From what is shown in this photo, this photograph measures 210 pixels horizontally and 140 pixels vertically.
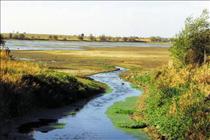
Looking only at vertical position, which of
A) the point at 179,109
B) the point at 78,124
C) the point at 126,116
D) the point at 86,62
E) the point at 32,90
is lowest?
the point at 86,62

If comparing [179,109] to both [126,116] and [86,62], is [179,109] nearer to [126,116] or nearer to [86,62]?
[126,116]

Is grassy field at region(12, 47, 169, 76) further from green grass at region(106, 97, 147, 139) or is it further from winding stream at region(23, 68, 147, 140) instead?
green grass at region(106, 97, 147, 139)

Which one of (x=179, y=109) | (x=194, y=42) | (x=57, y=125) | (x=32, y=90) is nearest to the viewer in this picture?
(x=179, y=109)

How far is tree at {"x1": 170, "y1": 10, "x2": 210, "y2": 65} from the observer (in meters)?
47.9

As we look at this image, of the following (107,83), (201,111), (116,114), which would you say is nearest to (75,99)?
(116,114)

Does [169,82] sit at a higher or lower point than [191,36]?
lower

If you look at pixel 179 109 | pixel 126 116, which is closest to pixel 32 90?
pixel 126 116

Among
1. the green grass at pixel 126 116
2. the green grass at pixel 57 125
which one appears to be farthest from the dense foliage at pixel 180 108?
the green grass at pixel 57 125

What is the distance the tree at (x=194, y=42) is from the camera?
157 feet

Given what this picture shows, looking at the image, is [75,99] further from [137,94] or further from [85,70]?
[85,70]

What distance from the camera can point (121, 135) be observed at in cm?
2809

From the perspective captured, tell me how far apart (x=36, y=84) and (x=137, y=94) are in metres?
12.9

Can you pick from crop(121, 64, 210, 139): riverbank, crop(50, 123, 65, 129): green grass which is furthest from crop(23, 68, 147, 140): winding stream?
crop(121, 64, 210, 139): riverbank

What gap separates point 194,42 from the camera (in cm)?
4831
